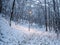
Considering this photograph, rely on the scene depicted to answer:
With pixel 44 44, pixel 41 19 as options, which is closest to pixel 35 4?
pixel 41 19

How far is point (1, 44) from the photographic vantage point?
42.4 feet

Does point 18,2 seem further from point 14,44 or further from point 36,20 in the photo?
point 14,44

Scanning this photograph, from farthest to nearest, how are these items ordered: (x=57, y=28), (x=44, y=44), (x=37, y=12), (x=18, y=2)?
(x=37, y=12) < (x=18, y=2) < (x=57, y=28) < (x=44, y=44)

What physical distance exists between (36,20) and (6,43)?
54261 mm

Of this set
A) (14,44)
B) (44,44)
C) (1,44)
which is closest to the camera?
(1,44)

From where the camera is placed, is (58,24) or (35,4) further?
(35,4)

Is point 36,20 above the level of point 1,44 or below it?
below

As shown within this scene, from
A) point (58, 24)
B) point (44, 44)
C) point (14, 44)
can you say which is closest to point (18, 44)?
point (14, 44)

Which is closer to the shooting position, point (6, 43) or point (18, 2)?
point (6, 43)

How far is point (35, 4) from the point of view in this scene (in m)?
69.9

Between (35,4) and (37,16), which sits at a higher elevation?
(35,4)

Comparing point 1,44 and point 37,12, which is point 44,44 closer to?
point 1,44

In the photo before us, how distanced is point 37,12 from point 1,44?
6038 centimetres

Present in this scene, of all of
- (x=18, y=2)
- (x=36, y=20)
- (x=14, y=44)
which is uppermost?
(x=18, y=2)
